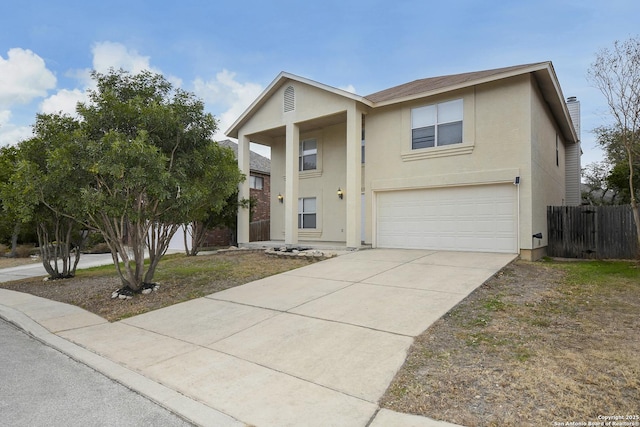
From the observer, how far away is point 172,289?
856 centimetres

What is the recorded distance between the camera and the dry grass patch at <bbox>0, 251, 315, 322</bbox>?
7508 millimetres

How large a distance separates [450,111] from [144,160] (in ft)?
30.7

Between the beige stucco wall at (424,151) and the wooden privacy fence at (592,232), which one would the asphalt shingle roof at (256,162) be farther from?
the wooden privacy fence at (592,232)

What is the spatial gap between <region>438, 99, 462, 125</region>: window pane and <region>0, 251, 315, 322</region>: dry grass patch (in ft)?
20.4

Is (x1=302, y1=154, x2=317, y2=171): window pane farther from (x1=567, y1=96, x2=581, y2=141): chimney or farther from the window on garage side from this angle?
(x1=567, y1=96, x2=581, y2=141): chimney

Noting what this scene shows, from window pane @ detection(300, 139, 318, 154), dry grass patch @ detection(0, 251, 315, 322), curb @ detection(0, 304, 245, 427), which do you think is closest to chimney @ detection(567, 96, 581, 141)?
window pane @ detection(300, 139, 318, 154)

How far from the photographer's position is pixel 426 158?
484 inches

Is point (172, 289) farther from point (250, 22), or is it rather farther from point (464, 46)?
point (464, 46)

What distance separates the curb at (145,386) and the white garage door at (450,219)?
9.85m

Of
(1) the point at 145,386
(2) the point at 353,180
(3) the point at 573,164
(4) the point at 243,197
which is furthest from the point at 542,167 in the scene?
(1) the point at 145,386

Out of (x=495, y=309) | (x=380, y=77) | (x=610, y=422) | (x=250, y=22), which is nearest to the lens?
(x=610, y=422)

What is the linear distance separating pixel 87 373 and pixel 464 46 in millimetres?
15997

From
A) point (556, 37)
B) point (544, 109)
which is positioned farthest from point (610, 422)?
point (556, 37)

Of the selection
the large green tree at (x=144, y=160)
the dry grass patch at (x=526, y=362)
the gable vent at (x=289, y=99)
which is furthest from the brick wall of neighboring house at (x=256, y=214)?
the dry grass patch at (x=526, y=362)
